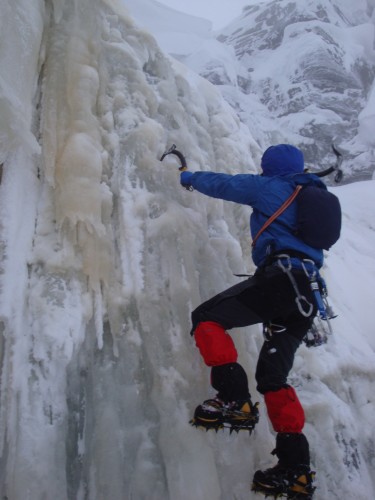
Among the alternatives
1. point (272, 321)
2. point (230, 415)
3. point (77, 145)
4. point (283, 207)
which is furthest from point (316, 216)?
point (77, 145)

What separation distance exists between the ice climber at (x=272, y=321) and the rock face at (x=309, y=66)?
762 inches

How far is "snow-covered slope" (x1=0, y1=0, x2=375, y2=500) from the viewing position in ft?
8.27

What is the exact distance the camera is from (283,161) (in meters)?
2.85

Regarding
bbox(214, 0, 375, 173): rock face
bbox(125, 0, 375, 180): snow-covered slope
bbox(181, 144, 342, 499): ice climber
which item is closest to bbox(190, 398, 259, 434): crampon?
bbox(181, 144, 342, 499): ice climber

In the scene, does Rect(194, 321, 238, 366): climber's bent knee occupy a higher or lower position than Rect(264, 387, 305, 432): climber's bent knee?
higher

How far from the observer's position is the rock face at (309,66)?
2286 centimetres

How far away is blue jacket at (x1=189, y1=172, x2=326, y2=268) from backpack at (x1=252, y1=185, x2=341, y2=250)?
0.05 m

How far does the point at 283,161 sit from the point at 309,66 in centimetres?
2524

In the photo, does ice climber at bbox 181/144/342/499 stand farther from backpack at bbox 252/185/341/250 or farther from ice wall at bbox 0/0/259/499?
ice wall at bbox 0/0/259/499

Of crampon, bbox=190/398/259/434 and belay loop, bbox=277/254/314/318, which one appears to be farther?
belay loop, bbox=277/254/314/318

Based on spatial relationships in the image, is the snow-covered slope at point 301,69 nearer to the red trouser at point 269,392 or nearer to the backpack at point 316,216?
the backpack at point 316,216

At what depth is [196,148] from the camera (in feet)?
14.2

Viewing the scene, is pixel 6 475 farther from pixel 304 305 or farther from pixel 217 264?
pixel 217 264

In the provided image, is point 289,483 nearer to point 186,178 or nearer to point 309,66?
point 186,178
